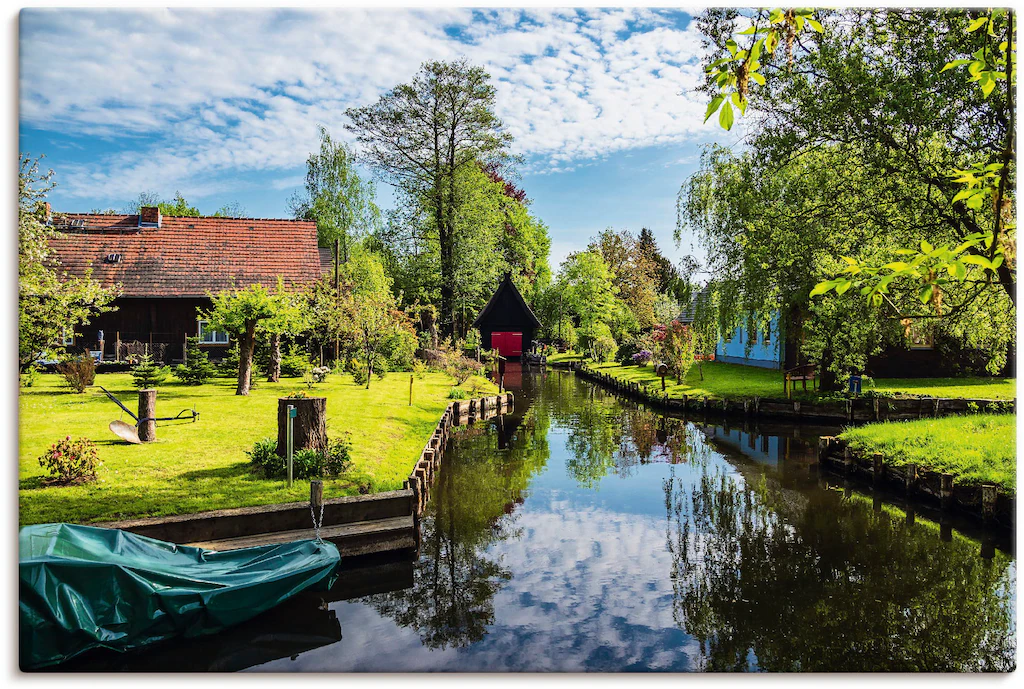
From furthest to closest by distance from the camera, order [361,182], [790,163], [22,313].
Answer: [361,182]
[790,163]
[22,313]

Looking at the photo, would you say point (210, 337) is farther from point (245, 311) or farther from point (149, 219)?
point (245, 311)

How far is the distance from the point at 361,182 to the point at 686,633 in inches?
658

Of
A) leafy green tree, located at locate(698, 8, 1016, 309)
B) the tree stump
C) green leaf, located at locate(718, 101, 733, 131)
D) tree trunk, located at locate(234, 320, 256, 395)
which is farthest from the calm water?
tree trunk, located at locate(234, 320, 256, 395)

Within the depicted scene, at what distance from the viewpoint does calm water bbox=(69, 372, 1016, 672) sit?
447 centimetres

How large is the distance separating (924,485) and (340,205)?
17.9 m

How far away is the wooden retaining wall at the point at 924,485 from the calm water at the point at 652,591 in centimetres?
46

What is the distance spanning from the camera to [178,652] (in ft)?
14.3

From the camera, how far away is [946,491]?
7.89m

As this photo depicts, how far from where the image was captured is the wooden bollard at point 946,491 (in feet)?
25.8

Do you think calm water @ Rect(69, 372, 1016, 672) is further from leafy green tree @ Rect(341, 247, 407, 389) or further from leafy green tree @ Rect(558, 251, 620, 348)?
Answer: leafy green tree @ Rect(558, 251, 620, 348)

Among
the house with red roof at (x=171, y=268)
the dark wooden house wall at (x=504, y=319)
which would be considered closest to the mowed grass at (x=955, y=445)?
the house with red roof at (x=171, y=268)

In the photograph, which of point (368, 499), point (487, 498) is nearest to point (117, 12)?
point (368, 499)

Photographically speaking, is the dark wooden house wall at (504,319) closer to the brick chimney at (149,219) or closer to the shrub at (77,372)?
the brick chimney at (149,219)

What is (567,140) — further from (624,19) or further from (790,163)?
(790,163)
